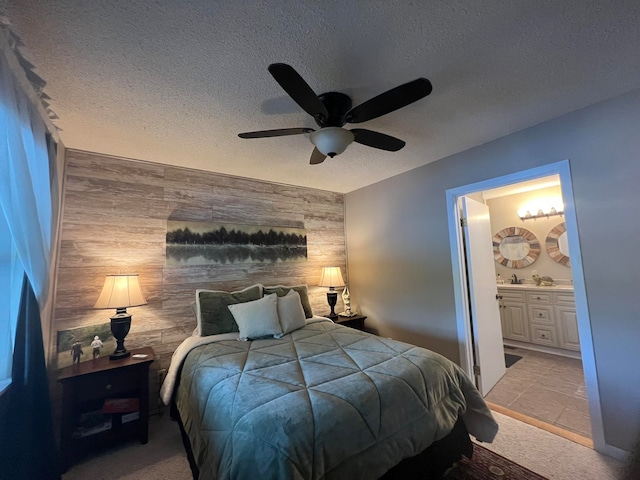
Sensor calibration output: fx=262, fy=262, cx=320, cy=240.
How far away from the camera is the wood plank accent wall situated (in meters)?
2.30

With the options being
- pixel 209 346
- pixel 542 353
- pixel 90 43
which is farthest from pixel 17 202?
pixel 542 353

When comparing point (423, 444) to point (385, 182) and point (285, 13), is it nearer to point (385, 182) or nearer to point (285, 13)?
point (285, 13)

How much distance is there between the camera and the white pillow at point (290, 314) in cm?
250

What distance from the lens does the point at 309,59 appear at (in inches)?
56.3

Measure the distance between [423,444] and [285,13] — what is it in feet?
7.31

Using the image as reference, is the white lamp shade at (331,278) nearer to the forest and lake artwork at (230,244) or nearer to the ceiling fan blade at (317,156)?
the forest and lake artwork at (230,244)

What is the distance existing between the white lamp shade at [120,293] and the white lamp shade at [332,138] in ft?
6.38

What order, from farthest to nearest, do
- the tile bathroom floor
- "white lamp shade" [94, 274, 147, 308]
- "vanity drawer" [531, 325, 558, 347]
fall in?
1. "vanity drawer" [531, 325, 558, 347]
2. the tile bathroom floor
3. "white lamp shade" [94, 274, 147, 308]

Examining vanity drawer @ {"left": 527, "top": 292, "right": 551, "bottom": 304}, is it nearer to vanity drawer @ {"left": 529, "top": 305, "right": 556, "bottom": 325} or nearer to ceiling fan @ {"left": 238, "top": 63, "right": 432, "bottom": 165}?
vanity drawer @ {"left": 529, "top": 305, "right": 556, "bottom": 325}

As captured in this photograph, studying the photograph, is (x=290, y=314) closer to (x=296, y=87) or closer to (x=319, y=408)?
(x=319, y=408)

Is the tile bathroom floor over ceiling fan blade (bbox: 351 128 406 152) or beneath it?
beneath

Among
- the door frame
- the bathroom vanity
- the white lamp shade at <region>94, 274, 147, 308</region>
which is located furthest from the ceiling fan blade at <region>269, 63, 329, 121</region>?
the bathroom vanity

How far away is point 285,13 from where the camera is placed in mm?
1163

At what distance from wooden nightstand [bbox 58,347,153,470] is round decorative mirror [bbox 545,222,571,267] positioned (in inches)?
215
